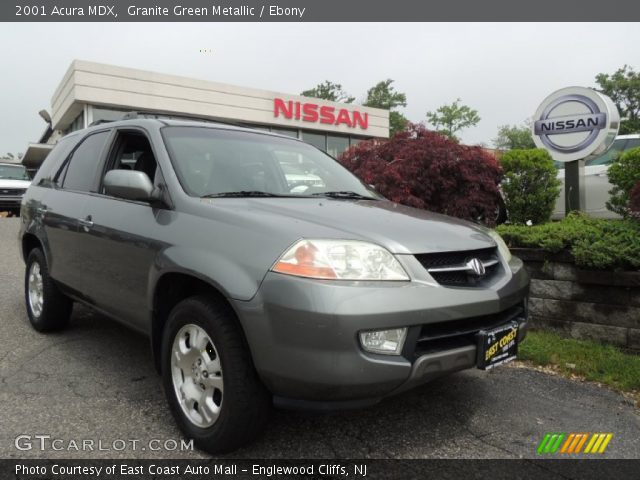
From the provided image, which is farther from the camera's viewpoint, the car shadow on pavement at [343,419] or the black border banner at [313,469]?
the car shadow on pavement at [343,419]

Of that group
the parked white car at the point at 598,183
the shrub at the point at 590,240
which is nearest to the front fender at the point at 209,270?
the shrub at the point at 590,240

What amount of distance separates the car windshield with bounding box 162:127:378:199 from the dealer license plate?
1.34 meters

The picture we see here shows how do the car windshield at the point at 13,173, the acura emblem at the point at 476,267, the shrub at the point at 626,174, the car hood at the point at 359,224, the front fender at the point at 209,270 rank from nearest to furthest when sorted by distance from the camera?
the front fender at the point at 209,270 → the car hood at the point at 359,224 → the acura emblem at the point at 476,267 → the shrub at the point at 626,174 → the car windshield at the point at 13,173

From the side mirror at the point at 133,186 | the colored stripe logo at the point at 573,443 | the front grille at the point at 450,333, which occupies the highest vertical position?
the side mirror at the point at 133,186

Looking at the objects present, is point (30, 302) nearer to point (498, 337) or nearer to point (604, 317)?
point (498, 337)

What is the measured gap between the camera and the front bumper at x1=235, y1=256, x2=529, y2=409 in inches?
80.8

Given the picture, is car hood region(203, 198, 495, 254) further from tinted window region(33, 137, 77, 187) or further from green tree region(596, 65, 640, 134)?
green tree region(596, 65, 640, 134)

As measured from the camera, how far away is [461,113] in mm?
46531

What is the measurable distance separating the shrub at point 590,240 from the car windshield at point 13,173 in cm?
1579

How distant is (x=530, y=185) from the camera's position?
18.9 feet

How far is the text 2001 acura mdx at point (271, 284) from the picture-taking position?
210 cm

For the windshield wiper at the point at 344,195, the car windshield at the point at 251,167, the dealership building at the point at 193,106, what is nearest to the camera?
the car windshield at the point at 251,167

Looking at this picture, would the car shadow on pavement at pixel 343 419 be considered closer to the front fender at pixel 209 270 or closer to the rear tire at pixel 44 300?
the rear tire at pixel 44 300

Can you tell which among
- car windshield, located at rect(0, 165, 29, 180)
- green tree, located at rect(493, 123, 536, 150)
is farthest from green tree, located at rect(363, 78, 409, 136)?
car windshield, located at rect(0, 165, 29, 180)
